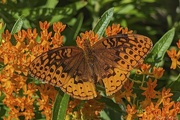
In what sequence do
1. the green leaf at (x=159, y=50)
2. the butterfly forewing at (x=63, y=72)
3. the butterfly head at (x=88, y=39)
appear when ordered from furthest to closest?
the green leaf at (x=159, y=50) → the butterfly head at (x=88, y=39) → the butterfly forewing at (x=63, y=72)

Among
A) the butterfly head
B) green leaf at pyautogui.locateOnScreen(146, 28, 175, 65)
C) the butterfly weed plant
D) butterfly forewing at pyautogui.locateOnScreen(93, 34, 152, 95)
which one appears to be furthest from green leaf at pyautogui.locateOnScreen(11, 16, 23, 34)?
green leaf at pyautogui.locateOnScreen(146, 28, 175, 65)

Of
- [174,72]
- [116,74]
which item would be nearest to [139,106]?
[116,74]

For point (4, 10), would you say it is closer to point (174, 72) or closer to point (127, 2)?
point (127, 2)

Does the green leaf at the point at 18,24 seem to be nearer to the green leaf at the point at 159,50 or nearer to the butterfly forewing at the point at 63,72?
the butterfly forewing at the point at 63,72

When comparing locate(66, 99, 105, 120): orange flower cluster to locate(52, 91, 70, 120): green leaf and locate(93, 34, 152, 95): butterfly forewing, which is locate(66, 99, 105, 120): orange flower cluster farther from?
locate(93, 34, 152, 95): butterfly forewing

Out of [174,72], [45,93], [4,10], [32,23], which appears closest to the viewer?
[45,93]

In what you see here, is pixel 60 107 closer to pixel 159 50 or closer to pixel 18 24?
pixel 18 24

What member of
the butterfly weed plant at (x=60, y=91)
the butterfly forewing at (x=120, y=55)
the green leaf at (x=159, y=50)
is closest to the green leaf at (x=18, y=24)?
the butterfly weed plant at (x=60, y=91)
